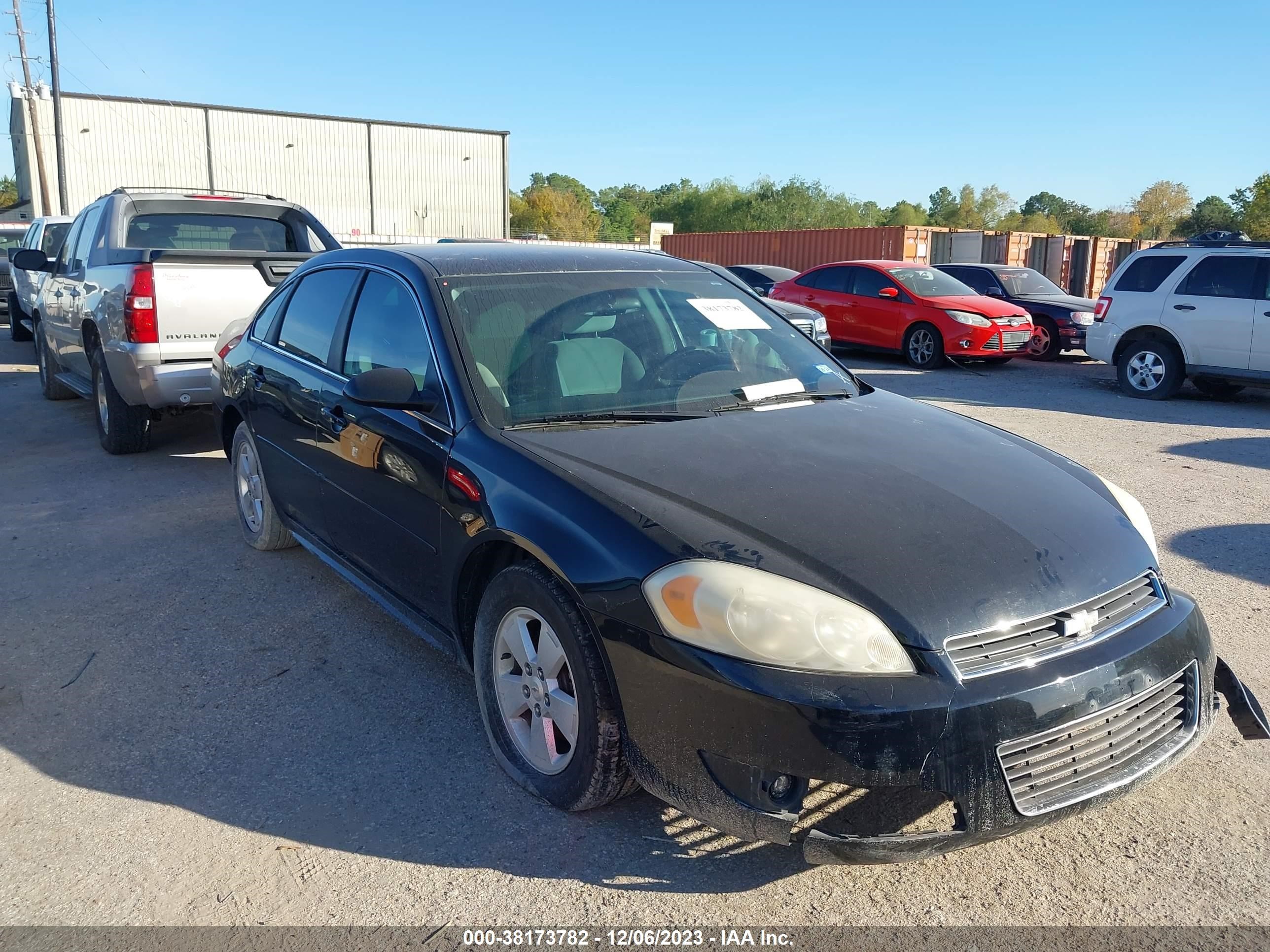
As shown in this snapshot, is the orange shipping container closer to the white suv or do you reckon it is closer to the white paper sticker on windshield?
the white suv

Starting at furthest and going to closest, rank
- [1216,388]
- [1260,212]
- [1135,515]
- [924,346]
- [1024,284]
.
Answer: [1260,212], [1024,284], [924,346], [1216,388], [1135,515]

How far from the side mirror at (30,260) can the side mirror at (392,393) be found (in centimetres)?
696

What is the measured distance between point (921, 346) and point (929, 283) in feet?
3.85

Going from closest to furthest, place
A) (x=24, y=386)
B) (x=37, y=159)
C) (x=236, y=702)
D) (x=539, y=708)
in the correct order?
(x=539, y=708) < (x=236, y=702) < (x=24, y=386) < (x=37, y=159)

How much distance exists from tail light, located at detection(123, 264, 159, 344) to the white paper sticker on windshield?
4.84m

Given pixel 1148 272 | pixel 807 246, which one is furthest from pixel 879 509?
pixel 807 246

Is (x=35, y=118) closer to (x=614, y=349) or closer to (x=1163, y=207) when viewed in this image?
(x=614, y=349)

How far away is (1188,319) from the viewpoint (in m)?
11.5

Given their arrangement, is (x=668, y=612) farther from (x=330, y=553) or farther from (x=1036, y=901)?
(x=330, y=553)

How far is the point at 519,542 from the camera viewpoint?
9.52 ft

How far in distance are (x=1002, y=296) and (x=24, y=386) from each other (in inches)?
554

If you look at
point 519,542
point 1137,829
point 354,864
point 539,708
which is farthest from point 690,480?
point 1137,829

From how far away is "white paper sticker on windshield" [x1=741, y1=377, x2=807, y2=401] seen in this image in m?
3.75

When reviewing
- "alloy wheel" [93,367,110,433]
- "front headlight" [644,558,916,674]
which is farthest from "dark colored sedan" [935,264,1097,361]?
"front headlight" [644,558,916,674]
